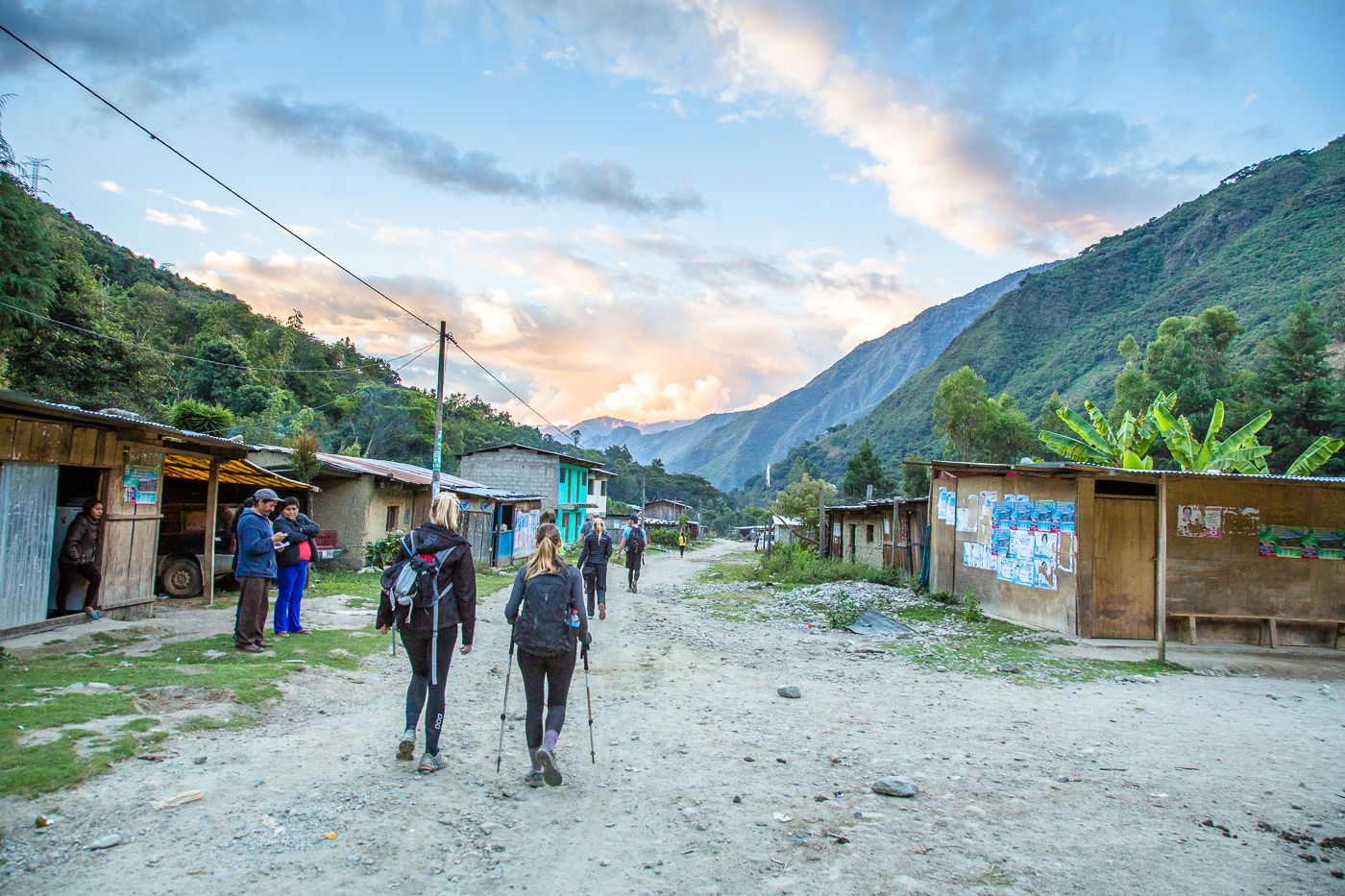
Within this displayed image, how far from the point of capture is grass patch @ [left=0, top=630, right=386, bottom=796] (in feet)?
13.6

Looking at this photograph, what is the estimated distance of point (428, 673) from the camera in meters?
4.80

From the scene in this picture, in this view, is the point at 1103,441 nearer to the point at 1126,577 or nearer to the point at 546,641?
the point at 1126,577

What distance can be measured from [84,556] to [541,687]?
757cm

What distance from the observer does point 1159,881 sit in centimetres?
355

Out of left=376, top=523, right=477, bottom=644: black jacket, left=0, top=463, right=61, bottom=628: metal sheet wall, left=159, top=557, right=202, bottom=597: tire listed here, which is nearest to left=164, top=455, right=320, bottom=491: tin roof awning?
left=159, top=557, right=202, bottom=597: tire

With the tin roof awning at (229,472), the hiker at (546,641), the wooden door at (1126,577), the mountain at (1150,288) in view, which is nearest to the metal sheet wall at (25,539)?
the tin roof awning at (229,472)

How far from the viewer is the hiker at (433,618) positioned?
473cm

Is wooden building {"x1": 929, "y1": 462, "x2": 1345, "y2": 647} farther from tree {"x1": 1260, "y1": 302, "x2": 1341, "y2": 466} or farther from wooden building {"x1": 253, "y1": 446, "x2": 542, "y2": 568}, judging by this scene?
tree {"x1": 1260, "y1": 302, "x2": 1341, "y2": 466}

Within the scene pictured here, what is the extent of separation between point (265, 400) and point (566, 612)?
4399cm

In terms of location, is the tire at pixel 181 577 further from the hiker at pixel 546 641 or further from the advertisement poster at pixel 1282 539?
the advertisement poster at pixel 1282 539

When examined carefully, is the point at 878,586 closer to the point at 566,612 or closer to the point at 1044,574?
the point at 1044,574

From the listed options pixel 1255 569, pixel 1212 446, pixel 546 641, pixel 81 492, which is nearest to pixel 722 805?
pixel 546 641

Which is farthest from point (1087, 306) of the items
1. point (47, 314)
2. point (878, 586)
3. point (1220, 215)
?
point (47, 314)

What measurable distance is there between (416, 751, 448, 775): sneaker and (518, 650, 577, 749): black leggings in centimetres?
69
